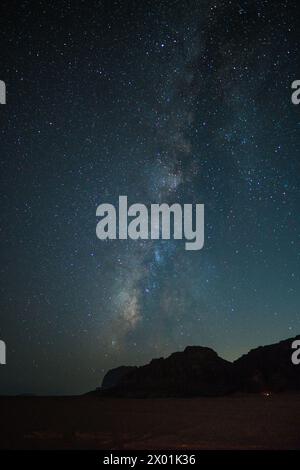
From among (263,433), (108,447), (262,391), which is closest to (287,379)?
(262,391)

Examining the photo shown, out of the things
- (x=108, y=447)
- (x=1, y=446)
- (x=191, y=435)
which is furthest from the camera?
(x=191, y=435)

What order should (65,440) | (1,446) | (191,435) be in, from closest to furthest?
1. (1,446)
2. (65,440)
3. (191,435)

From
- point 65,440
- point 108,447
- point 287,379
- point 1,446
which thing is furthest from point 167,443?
point 287,379

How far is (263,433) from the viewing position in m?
33.0

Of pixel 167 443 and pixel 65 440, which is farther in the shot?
pixel 65 440

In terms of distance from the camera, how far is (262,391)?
190000mm
